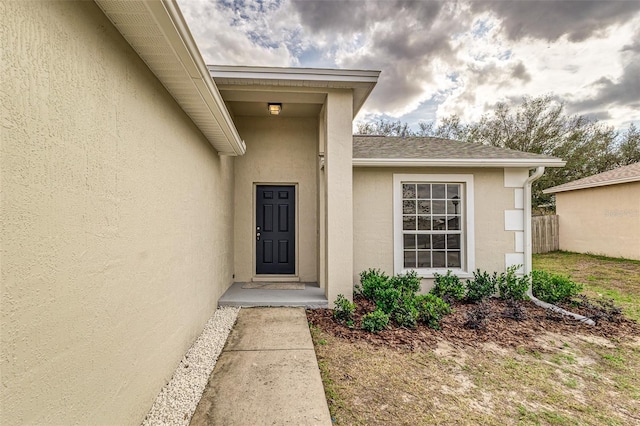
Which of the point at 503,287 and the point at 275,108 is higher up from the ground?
the point at 275,108

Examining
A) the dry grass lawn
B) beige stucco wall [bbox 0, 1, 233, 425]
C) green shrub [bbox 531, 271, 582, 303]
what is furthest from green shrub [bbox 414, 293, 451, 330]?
beige stucco wall [bbox 0, 1, 233, 425]

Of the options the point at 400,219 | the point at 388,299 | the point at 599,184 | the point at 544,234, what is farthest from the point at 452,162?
the point at 544,234

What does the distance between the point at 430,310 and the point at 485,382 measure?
138 centimetres

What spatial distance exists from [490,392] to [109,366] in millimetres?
3096

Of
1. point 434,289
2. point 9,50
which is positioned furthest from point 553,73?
point 9,50

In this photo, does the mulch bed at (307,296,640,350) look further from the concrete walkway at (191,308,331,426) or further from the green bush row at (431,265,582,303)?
the concrete walkway at (191,308,331,426)

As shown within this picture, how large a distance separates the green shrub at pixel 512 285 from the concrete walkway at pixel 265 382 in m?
3.98

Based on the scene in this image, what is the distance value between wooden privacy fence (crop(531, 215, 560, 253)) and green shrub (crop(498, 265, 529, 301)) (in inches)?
325

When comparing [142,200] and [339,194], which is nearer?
[142,200]

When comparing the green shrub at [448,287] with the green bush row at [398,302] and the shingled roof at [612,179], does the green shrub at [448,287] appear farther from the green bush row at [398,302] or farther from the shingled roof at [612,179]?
the shingled roof at [612,179]

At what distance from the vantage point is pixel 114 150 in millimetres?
1830

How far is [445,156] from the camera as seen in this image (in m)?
5.65

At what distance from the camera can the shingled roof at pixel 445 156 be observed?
5438mm

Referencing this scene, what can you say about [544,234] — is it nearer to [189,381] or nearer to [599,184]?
[599,184]
